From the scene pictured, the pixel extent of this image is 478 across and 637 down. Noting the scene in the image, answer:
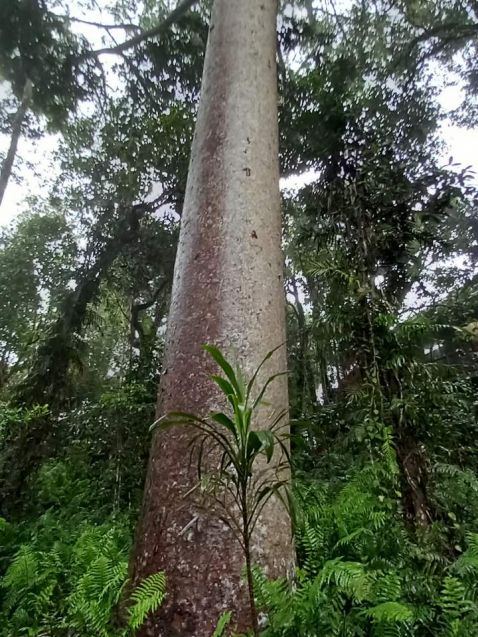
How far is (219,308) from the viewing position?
1.72m

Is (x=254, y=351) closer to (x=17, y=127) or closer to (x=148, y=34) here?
(x=148, y=34)

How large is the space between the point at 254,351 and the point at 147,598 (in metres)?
0.84

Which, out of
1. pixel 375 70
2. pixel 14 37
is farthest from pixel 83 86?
pixel 375 70

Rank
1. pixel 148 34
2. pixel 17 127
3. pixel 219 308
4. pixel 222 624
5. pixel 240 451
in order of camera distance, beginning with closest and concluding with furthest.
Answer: pixel 240 451 < pixel 222 624 < pixel 219 308 < pixel 148 34 < pixel 17 127

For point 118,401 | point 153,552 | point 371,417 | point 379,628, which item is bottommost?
point 379,628

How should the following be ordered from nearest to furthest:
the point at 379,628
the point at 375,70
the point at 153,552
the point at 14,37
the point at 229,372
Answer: the point at 229,372 < the point at 379,628 < the point at 153,552 < the point at 14,37 < the point at 375,70

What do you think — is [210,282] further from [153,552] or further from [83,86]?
[83,86]

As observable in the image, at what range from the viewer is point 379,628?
48.3 inches

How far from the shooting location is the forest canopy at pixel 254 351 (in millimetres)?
1350

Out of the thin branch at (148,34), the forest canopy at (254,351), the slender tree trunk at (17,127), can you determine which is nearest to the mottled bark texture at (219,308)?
the forest canopy at (254,351)

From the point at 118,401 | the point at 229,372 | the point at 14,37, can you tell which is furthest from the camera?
the point at 14,37

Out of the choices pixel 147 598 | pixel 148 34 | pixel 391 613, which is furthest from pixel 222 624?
pixel 148 34

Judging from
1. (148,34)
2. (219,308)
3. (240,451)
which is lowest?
(240,451)

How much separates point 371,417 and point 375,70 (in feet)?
22.2
